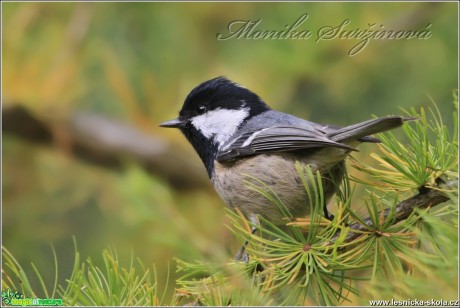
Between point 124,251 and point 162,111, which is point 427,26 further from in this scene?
point 124,251

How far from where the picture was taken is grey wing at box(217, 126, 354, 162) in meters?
1.66

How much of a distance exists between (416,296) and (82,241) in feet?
6.45

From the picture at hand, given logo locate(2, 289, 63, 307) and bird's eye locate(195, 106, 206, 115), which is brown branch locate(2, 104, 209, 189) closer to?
bird's eye locate(195, 106, 206, 115)

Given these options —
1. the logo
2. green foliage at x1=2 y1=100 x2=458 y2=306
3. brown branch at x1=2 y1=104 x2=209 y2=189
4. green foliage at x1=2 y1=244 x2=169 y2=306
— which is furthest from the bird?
brown branch at x1=2 y1=104 x2=209 y2=189

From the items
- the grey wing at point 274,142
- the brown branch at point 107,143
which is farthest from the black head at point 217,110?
the brown branch at point 107,143

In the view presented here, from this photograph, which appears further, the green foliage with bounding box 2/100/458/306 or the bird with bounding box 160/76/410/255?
the bird with bounding box 160/76/410/255

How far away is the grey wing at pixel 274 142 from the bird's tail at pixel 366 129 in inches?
1.4

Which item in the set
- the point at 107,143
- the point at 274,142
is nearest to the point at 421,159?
the point at 274,142

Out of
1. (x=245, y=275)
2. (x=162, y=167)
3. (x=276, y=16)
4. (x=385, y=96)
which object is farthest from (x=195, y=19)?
(x=245, y=275)

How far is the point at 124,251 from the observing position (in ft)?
8.57

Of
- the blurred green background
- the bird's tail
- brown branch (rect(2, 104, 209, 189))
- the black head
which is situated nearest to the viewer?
the bird's tail

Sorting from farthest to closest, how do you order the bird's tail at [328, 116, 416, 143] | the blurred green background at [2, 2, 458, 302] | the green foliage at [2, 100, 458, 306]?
the blurred green background at [2, 2, 458, 302]
the bird's tail at [328, 116, 416, 143]
the green foliage at [2, 100, 458, 306]

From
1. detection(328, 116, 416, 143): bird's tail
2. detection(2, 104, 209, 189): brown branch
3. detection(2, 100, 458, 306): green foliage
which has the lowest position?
detection(2, 100, 458, 306): green foliage

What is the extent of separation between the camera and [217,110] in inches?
85.0
